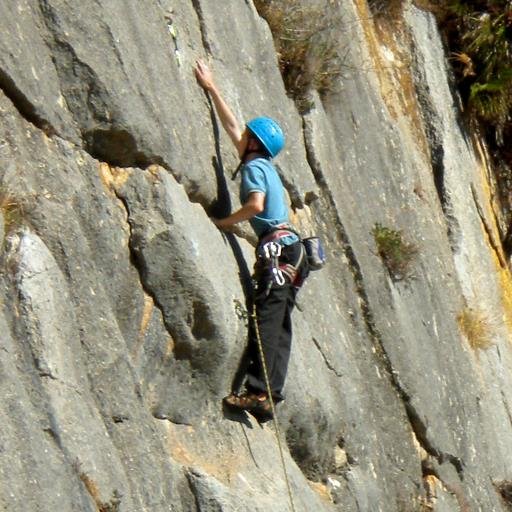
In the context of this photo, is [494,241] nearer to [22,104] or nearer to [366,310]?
[366,310]

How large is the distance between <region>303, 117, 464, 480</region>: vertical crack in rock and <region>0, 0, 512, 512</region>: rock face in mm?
17

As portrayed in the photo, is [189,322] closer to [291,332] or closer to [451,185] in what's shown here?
[291,332]

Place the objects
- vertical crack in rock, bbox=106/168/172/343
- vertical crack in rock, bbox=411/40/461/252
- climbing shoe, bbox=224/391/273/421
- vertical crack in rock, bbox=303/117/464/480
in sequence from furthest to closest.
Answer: vertical crack in rock, bbox=411/40/461/252 → vertical crack in rock, bbox=303/117/464/480 → climbing shoe, bbox=224/391/273/421 → vertical crack in rock, bbox=106/168/172/343

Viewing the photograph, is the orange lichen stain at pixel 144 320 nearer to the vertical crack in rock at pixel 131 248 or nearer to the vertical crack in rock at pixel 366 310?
the vertical crack in rock at pixel 131 248

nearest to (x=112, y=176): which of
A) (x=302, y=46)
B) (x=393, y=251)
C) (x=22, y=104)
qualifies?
(x=22, y=104)

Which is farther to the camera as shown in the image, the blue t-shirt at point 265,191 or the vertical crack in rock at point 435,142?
the vertical crack in rock at point 435,142

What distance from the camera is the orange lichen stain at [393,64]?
1348 centimetres

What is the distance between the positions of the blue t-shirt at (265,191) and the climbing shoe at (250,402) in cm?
104

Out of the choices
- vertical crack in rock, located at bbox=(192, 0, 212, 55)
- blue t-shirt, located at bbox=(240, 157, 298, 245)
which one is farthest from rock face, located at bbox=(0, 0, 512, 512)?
blue t-shirt, located at bbox=(240, 157, 298, 245)

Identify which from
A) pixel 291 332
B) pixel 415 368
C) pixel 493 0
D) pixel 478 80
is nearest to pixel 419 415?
pixel 415 368

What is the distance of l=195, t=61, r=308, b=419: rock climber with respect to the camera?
9000mm

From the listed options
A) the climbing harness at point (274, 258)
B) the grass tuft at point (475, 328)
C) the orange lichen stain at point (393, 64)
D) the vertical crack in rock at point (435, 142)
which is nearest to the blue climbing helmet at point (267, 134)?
the climbing harness at point (274, 258)

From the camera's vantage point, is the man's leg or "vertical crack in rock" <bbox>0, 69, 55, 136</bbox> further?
the man's leg

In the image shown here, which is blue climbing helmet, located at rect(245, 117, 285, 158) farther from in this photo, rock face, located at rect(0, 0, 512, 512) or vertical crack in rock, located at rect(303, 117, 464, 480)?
vertical crack in rock, located at rect(303, 117, 464, 480)
